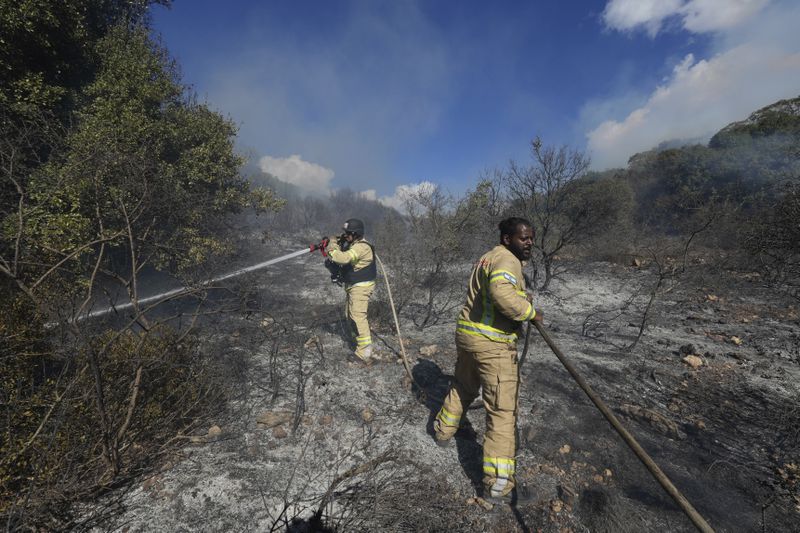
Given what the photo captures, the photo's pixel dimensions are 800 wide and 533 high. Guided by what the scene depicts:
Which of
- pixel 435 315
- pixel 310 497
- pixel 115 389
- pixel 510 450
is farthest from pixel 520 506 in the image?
pixel 435 315

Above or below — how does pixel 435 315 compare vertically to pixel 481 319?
below

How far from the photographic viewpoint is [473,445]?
3.19 m

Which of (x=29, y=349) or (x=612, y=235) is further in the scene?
(x=612, y=235)

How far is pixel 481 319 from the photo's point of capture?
2768 millimetres

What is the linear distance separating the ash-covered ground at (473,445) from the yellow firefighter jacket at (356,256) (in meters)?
1.38

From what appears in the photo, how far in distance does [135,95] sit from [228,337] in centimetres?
560

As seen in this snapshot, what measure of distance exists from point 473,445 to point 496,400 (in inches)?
36.0

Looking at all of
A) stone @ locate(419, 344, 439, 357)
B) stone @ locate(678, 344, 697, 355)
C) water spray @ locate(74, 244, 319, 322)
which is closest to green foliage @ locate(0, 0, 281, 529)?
water spray @ locate(74, 244, 319, 322)

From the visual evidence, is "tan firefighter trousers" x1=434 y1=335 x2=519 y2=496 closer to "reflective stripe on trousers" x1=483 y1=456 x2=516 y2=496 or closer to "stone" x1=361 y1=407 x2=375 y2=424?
"reflective stripe on trousers" x1=483 y1=456 x2=516 y2=496

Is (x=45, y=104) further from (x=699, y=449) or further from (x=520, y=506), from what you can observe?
(x=699, y=449)

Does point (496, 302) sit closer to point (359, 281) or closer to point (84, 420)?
point (359, 281)

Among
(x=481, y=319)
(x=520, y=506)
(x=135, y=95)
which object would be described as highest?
(x=135, y=95)

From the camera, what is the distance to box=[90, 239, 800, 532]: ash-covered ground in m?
2.43

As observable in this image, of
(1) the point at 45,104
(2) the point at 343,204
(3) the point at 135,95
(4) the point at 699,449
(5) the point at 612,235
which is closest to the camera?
(4) the point at 699,449
